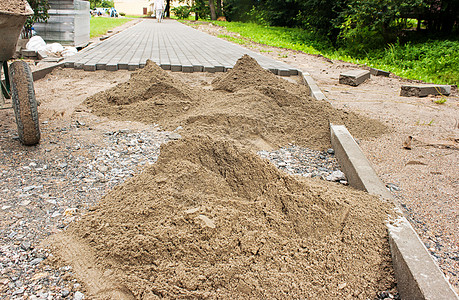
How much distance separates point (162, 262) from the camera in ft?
6.14

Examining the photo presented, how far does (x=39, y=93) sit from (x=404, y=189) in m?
5.28

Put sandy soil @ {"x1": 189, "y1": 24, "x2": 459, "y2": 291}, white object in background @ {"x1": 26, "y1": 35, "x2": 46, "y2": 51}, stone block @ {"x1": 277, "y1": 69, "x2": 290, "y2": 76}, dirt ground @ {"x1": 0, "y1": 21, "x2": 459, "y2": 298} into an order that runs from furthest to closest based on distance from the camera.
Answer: white object in background @ {"x1": 26, "y1": 35, "x2": 46, "y2": 51}
stone block @ {"x1": 277, "y1": 69, "x2": 290, "y2": 76}
dirt ground @ {"x1": 0, "y1": 21, "x2": 459, "y2": 298}
sandy soil @ {"x1": 189, "y1": 24, "x2": 459, "y2": 291}

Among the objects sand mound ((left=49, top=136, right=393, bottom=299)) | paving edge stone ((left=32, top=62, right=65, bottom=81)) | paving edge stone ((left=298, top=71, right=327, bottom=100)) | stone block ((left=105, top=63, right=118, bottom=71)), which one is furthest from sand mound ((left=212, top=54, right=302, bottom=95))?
paving edge stone ((left=32, top=62, right=65, bottom=81))

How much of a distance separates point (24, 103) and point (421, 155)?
3940 millimetres

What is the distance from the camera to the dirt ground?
244 cm

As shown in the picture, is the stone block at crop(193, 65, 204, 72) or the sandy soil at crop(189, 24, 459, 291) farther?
the stone block at crop(193, 65, 204, 72)

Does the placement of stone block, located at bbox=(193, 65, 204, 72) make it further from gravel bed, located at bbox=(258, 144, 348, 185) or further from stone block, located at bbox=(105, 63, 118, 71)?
gravel bed, located at bbox=(258, 144, 348, 185)

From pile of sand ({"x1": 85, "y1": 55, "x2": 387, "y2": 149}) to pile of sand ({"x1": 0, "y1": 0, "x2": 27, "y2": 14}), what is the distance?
159 centimetres

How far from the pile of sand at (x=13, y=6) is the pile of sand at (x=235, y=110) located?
159 cm

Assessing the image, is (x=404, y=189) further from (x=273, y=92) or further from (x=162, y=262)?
(x=273, y=92)

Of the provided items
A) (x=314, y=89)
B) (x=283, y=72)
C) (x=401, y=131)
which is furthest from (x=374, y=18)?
(x=401, y=131)

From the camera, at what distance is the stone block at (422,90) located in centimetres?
636

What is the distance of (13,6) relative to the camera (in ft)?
10.1

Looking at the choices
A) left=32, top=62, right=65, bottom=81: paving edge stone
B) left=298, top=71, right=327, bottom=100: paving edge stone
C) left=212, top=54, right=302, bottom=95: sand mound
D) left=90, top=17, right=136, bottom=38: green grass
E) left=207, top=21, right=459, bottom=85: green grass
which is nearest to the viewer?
left=212, top=54, right=302, bottom=95: sand mound
